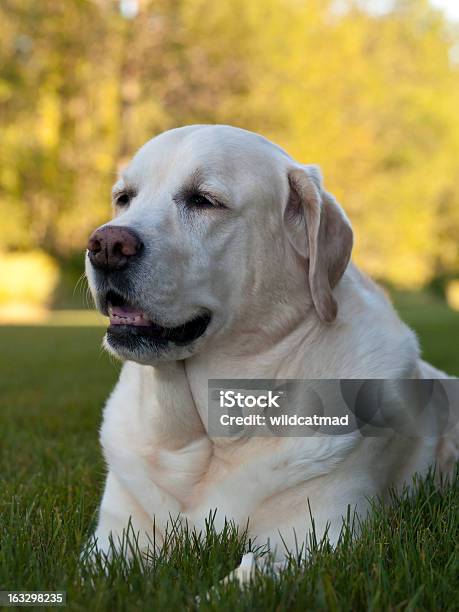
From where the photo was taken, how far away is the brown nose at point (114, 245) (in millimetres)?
2578

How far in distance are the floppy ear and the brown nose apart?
24.9 inches

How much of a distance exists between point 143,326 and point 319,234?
27.9 inches

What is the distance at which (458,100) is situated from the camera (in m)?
44.0

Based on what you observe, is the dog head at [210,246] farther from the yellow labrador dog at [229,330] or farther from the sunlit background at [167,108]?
the sunlit background at [167,108]

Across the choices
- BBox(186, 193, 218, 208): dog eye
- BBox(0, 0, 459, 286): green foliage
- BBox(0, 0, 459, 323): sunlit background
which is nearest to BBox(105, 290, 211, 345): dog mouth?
BBox(186, 193, 218, 208): dog eye

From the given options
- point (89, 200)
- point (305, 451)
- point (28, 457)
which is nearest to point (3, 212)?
point (89, 200)

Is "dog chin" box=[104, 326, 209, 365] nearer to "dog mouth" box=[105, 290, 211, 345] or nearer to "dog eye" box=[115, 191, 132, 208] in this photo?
"dog mouth" box=[105, 290, 211, 345]

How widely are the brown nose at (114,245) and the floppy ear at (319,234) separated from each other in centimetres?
63

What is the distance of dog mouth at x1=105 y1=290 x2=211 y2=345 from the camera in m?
2.71

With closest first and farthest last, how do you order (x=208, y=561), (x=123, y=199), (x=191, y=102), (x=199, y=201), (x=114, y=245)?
(x=208, y=561), (x=114, y=245), (x=199, y=201), (x=123, y=199), (x=191, y=102)

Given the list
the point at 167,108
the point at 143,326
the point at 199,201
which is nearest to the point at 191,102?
the point at 167,108

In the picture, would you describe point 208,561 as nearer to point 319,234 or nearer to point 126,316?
point 126,316

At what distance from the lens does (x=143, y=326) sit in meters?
2.72

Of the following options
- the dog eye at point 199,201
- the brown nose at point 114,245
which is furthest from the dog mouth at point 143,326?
the dog eye at point 199,201
